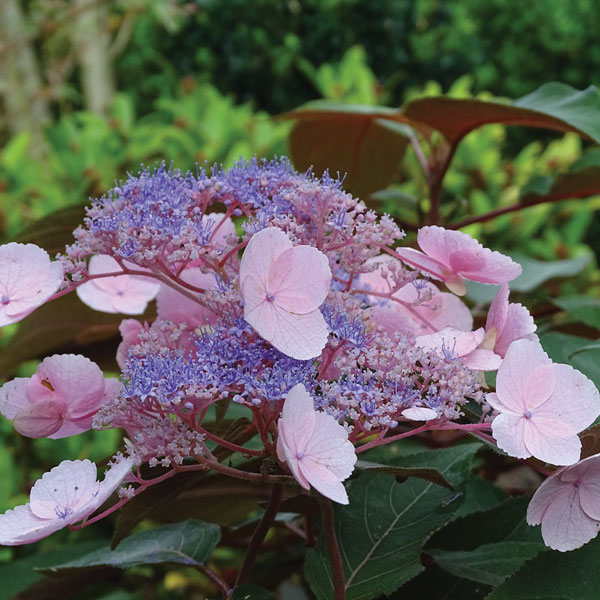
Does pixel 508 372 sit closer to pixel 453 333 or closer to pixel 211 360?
pixel 453 333

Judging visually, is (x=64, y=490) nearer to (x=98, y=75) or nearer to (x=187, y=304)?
(x=187, y=304)

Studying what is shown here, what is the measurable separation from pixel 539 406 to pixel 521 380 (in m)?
0.02

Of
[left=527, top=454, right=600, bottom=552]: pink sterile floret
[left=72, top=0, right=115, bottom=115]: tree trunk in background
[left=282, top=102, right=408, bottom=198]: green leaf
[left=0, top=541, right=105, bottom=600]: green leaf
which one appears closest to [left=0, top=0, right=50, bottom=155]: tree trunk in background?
[left=72, top=0, right=115, bottom=115]: tree trunk in background

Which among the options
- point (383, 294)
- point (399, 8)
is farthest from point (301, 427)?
point (399, 8)

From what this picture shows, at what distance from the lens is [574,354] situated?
672mm

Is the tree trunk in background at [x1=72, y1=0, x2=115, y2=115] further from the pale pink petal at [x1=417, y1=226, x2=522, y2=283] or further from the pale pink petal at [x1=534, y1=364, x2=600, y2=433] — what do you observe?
the pale pink petal at [x1=534, y1=364, x2=600, y2=433]

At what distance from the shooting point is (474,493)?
3.05 ft

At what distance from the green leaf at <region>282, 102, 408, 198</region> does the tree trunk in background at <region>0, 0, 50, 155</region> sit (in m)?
2.04

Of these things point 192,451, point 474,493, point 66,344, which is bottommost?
point 474,493

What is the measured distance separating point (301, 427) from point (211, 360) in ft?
0.25

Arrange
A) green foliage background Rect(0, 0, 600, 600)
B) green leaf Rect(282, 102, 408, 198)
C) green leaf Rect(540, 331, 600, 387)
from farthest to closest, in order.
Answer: green leaf Rect(282, 102, 408, 198) → green foliage background Rect(0, 0, 600, 600) → green leaf Rect(540, 331, 600, 387)

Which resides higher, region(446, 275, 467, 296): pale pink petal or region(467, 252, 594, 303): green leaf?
→ region(446, 275, 467, 296): pale pink petal

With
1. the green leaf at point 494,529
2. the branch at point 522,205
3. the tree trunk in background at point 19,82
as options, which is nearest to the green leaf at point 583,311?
the branch at point 522,205

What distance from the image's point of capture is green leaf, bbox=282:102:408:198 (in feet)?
3.94
